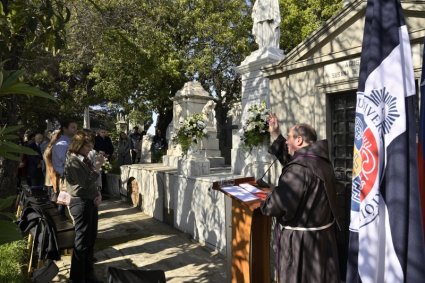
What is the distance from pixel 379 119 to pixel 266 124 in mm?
3648

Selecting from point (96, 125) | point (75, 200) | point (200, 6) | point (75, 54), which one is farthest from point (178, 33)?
point (96, 125)

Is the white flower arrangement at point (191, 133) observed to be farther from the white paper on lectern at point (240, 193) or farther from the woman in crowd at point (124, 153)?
the woman in crowd at point (124, 153)

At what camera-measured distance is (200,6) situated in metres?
18.1

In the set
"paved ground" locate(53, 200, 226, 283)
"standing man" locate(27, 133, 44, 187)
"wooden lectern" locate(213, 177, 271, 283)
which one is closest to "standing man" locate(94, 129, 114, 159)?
"standing man" locate(27, 133, 44, 187)

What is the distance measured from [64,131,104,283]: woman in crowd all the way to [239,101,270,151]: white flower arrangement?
96.3 inches

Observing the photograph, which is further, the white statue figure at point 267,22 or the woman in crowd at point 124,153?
the woman in crowd at point 124,153

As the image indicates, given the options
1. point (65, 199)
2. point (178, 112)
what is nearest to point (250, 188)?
point (65, 199)

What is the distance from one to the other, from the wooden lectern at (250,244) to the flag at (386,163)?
1.49m

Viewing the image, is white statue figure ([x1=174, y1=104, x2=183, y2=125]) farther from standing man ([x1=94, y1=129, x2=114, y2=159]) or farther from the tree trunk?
the tree trunk

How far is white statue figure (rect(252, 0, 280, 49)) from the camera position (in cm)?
877

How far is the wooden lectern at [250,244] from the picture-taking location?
375 centimetres

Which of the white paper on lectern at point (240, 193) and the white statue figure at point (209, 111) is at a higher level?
the white statue figure at point (209, 111)

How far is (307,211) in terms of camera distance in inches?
121

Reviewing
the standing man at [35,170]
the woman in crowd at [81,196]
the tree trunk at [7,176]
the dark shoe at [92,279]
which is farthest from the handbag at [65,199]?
the standing man at [35,170]
